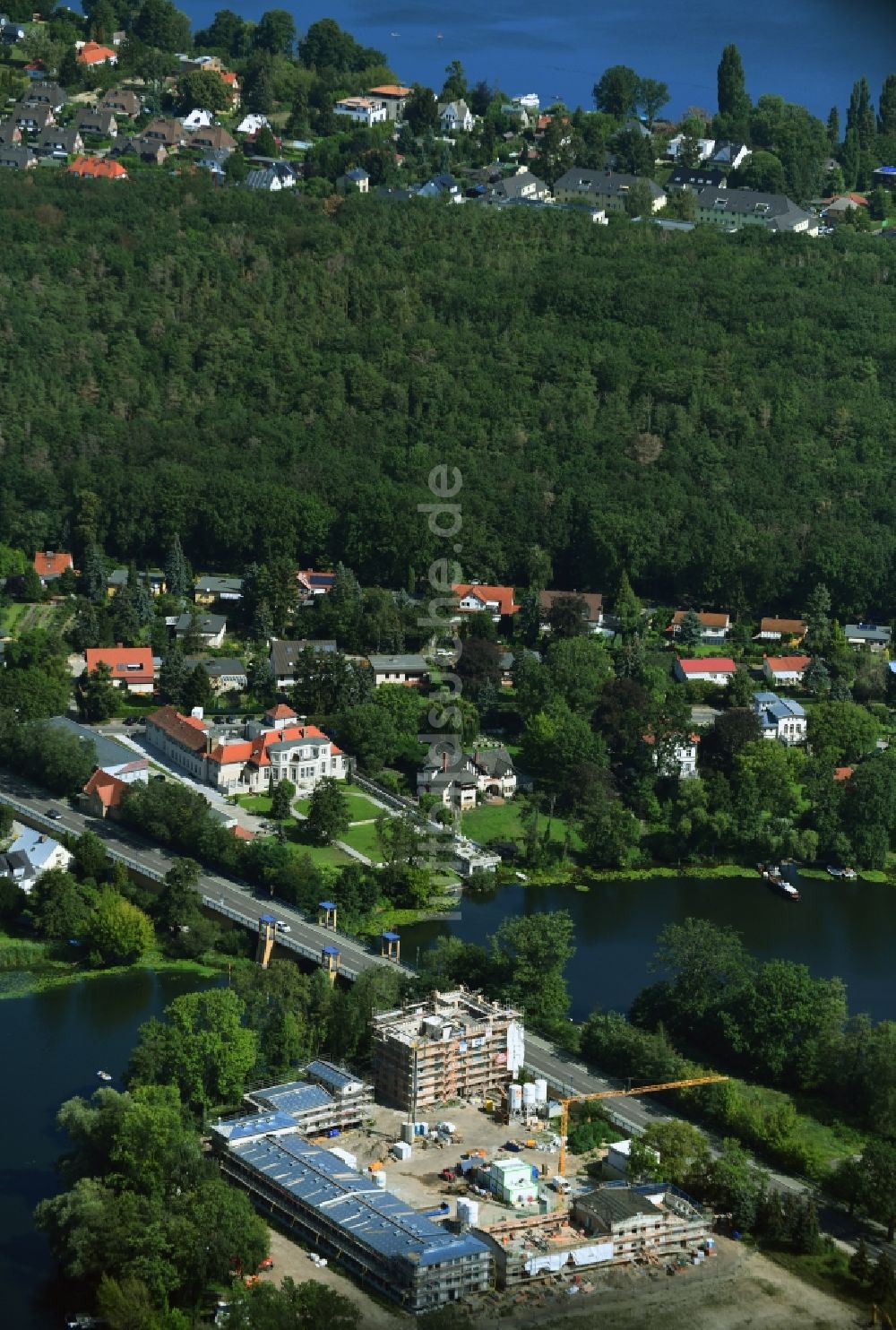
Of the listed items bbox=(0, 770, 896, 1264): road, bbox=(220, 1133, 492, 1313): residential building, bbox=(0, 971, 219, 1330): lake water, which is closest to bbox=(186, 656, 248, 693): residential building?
bbox=(0, 770, 896, 1264): road

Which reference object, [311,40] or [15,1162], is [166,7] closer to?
[311,40]

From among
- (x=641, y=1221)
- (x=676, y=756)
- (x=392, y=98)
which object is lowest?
(x=641, y=1221)

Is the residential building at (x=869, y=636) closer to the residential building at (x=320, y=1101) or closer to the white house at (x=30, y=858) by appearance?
the white house at (x=30, y=858)

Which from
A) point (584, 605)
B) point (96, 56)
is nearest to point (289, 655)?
point (584, 605)

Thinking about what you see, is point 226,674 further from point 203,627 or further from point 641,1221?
point 641,1221

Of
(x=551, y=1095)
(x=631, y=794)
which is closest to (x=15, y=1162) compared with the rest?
(x=551, y=1095)

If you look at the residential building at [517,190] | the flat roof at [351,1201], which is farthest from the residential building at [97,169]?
the flat roof at [351,1201]
